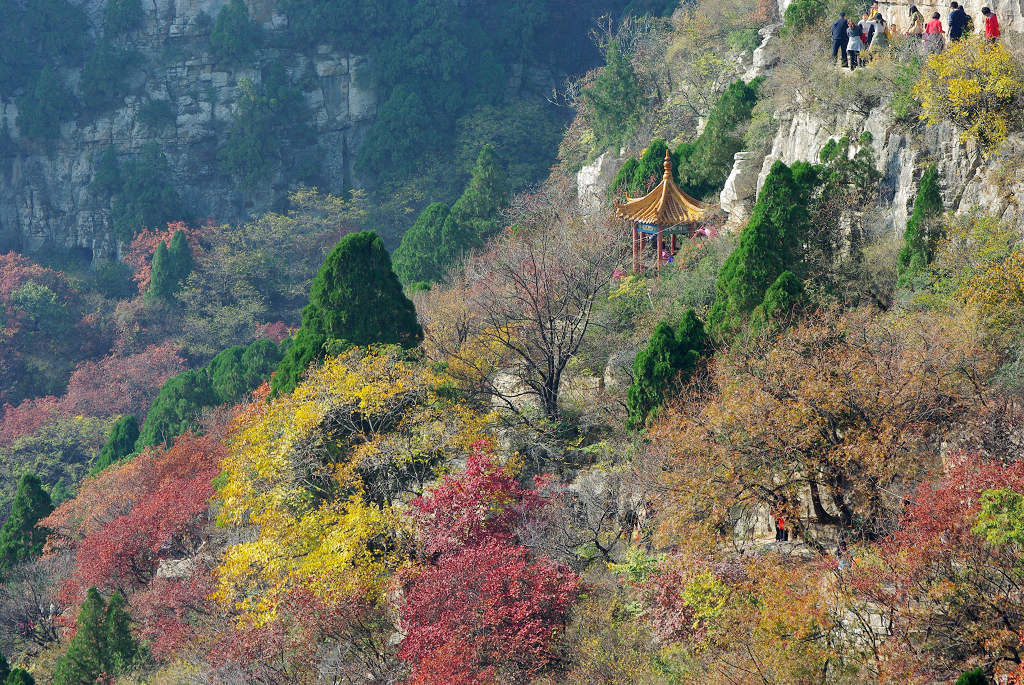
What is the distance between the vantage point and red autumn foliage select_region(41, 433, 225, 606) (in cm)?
2591

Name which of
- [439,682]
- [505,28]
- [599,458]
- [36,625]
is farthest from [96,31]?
[439,682]

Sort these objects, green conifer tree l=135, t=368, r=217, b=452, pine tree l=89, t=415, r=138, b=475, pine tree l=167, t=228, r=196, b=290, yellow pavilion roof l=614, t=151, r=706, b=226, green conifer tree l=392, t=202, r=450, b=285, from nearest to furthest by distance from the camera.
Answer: yellow pavilion roof l=614, t=151, r=706, b=226, green conifer tree l=135, t=368, r=217, b=452, pine tree l=89, t=415, r=138, b=475, green conifer tree l=392, t=202, r=450, b=285, pine tree l=167, t=228, r=196, b=290

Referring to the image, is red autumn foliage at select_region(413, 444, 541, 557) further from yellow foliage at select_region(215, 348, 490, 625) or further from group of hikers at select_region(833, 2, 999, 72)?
group of hikers at select_region(833, 2, 999, 72)

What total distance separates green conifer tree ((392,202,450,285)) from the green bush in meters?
23.7

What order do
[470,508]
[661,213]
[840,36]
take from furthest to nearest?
[661,213] → [840,36] → [470,508]

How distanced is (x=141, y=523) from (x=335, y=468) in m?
7.10

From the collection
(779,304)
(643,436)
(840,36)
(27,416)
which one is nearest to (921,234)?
(779,304)

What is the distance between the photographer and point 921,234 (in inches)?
798

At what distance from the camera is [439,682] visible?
1627cm

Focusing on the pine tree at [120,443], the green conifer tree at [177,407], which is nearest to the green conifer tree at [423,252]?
the green conifer tree at [177,407]

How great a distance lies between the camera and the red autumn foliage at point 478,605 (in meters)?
16.5

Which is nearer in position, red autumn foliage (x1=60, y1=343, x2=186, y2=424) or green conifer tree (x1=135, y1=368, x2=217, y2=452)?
green conifer tree (x1=135, y1=368, x2=217, y2=452)

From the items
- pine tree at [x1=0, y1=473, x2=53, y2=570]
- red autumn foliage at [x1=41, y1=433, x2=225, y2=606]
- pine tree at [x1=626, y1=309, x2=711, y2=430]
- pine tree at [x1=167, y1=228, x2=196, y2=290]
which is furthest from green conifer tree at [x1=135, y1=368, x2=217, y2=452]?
pine tree at [x1=626, y1=309, x2=711, y2=430]

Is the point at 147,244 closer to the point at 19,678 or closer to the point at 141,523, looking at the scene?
the point at 141,523
